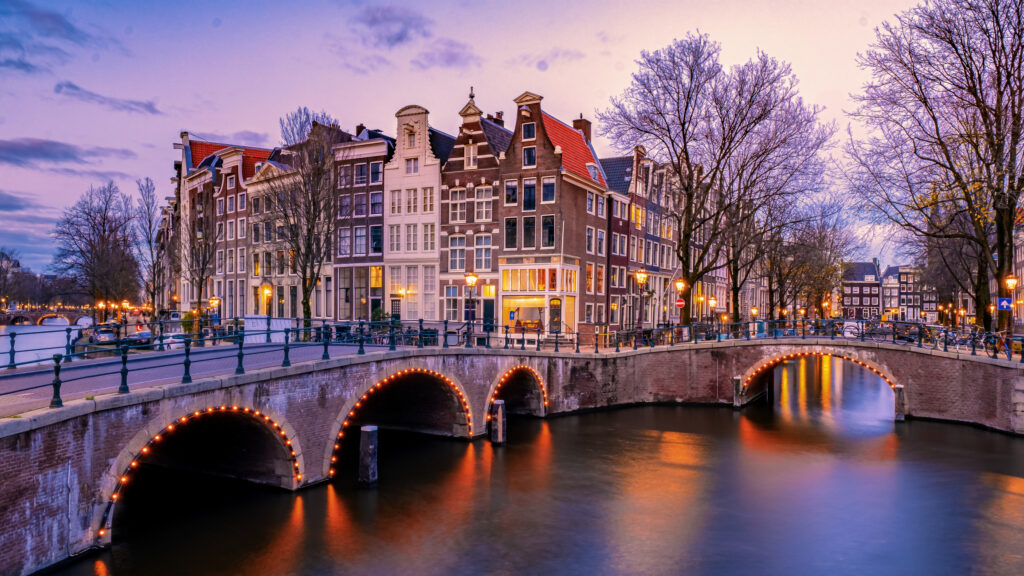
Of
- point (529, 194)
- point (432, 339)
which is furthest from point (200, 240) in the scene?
point (432, 339)

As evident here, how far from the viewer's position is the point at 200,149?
6212 cm

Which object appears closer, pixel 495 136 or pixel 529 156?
pixel 529 156

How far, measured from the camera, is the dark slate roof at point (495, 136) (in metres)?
38.9

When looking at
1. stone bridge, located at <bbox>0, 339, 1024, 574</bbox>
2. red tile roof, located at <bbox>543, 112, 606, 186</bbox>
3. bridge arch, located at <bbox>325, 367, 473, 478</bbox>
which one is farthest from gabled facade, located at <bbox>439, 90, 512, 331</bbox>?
bridge arch, located at <bbox>325, 367, 473, 478</bbox>

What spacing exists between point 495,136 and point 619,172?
9.27 meters

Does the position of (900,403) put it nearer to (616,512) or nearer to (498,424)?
(498,424)

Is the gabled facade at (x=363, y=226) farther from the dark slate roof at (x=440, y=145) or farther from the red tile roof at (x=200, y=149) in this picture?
the red tile roof at (x=200, y=149)

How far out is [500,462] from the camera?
Result: 20953 mm

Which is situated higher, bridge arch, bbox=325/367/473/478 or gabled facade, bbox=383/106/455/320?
gabled facade, bbox=383/106/455/320

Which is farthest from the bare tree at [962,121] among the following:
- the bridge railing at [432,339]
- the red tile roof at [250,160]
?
the red tile roof at [250,160]

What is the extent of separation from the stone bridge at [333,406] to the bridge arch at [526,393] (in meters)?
0.06

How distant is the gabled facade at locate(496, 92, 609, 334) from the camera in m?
36.7

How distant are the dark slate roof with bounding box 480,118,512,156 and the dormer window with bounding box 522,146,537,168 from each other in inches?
83.2

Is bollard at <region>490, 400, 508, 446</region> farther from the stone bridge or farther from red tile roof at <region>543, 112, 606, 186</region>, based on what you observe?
red tile roof at <region>543, 112, 606, 186</region>
